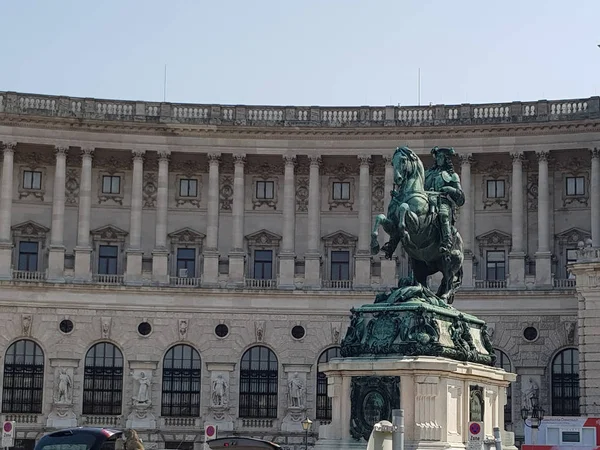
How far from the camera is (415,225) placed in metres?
31.5

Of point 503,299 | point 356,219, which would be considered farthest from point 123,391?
point 503,299

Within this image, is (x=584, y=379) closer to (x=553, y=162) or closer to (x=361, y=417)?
Answer: (x=553, y=162)

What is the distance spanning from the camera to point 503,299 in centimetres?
7262

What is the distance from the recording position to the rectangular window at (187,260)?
76000 mm

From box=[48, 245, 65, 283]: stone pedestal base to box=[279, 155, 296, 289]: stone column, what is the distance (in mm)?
12491

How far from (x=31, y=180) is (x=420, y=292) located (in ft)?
159

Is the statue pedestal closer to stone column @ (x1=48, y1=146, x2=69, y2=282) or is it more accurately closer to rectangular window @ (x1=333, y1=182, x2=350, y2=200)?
stone column @ (x1=48, y1=146, x2=69, y2=282)

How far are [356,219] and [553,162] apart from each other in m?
12.1

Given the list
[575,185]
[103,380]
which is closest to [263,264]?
[103,380]

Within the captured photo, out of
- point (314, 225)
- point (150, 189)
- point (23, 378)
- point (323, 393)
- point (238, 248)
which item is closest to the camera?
point (23, 378)

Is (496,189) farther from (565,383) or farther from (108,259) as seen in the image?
(108,259)

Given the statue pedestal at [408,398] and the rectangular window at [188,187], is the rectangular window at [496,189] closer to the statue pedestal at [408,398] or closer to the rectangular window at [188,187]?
the rectangular window at [188,187]

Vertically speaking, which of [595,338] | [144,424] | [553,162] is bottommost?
[144,424]

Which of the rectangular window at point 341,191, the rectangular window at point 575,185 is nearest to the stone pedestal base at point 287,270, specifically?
the rectangular window at point 341,191
